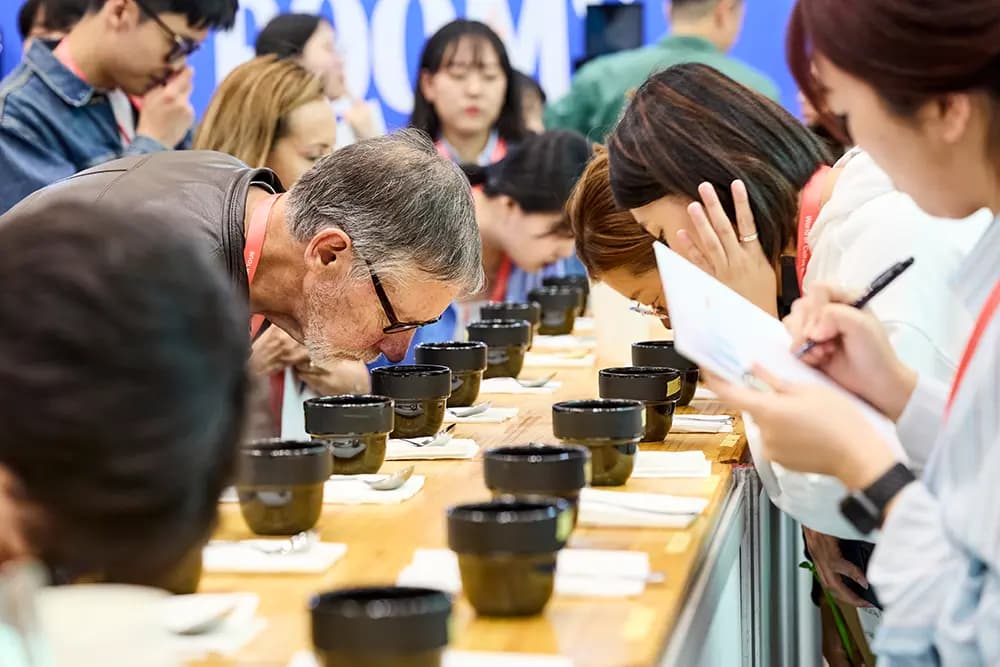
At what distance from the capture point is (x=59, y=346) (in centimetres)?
87

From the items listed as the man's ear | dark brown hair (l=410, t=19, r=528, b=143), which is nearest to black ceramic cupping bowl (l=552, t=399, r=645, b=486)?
the man's ear

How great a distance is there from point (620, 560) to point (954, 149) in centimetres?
51

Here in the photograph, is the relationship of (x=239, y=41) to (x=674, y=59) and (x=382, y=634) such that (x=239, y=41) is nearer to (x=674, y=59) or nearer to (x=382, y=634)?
(x=674, y=59)

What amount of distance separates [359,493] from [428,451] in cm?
30

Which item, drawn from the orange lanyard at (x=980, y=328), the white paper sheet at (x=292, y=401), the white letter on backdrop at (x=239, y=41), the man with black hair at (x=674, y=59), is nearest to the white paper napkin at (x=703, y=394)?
the white paper sheet at (x=292, y=401)

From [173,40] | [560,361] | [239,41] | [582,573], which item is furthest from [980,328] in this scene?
[239,41]

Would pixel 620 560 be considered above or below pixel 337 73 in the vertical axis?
below

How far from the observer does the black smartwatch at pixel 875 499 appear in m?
1.36

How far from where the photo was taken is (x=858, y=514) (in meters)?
1.37

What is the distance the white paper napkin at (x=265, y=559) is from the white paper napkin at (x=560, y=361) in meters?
1.64

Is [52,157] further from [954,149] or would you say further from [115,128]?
[954,149]

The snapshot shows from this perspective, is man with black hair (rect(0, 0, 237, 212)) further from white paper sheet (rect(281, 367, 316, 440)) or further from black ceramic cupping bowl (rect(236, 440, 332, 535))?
black ceramic cupping bowl (rect(236, 440, 332, 535))

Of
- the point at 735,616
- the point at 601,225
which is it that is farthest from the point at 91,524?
the point at 601,225

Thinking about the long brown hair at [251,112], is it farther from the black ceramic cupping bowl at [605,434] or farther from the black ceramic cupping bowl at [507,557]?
the black ceramic cupping bowl at [507,557]
